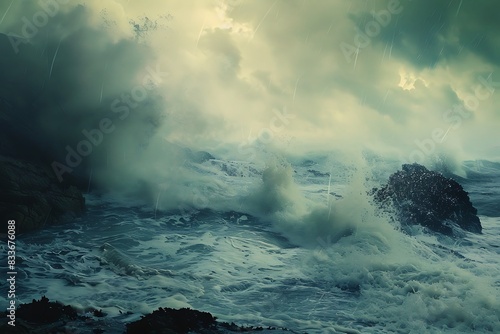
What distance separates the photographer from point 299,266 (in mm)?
12359

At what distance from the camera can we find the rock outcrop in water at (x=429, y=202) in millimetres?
19156

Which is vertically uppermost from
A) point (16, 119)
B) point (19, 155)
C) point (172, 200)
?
point (16, 119)

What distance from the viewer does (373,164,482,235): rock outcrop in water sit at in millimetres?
19156

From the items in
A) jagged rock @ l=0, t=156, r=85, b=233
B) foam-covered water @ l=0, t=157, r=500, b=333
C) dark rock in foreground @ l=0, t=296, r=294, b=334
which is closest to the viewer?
dark rock in foreground @ l=0, t=296, r=294, b=334

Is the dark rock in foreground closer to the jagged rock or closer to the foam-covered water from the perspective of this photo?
the foam-covered water

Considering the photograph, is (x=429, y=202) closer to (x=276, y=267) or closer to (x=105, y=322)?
(x=276, y=267)

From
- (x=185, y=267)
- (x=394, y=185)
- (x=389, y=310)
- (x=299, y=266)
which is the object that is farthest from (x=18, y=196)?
(x=394, y=185)

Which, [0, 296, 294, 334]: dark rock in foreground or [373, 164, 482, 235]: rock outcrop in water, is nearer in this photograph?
[0, 296, 294, 334]: dark rock in foreground

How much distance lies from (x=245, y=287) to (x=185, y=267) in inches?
89.4

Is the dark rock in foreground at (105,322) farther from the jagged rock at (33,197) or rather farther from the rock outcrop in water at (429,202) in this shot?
the rock outcrop in water at (429,202)

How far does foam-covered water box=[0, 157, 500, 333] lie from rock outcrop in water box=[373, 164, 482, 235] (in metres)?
1.10

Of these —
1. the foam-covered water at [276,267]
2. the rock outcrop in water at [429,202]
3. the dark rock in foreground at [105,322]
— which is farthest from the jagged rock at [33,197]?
the rock outcrop in water at [429,202]

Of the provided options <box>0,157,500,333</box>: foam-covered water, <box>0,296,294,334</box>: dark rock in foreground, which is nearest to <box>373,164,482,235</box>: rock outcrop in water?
<box>0,157,500,333</box>: foam-covered water

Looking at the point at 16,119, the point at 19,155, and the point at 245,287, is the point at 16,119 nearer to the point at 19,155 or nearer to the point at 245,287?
the point at 19,155
